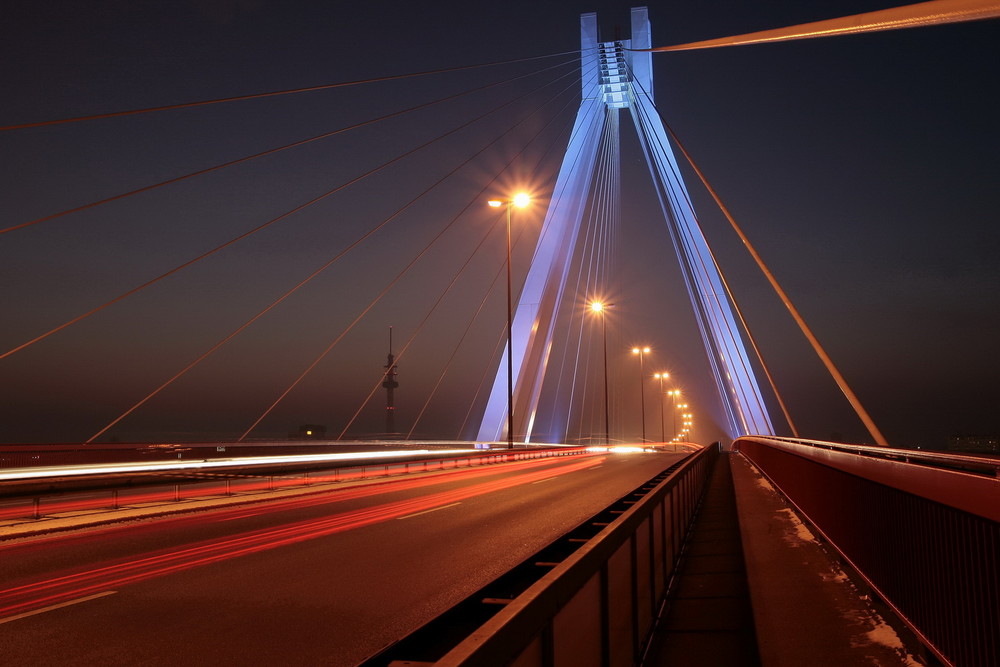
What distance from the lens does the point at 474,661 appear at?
2154 mm

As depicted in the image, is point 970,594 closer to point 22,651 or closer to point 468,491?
point 22,651

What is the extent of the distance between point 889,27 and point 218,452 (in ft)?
79.2

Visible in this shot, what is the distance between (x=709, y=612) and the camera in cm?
742

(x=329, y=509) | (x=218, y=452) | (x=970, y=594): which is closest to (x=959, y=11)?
(x=970, y=594)

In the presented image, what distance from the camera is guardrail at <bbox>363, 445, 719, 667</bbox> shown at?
240cm

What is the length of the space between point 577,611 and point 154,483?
47.2 feet

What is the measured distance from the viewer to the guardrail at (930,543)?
3908 millimetres

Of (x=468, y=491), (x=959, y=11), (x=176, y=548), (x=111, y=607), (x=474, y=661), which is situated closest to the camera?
(x=474, y=661)

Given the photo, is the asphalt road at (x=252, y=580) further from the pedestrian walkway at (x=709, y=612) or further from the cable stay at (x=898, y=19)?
the cable stay at (x=898, y=19)

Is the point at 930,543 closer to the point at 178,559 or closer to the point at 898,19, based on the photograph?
the point at 898,19

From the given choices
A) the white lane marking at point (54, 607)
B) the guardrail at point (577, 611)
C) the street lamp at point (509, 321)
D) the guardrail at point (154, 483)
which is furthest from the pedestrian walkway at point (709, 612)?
the street lamp at point (509, 321)

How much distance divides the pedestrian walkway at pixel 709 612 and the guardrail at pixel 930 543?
1.05 meters

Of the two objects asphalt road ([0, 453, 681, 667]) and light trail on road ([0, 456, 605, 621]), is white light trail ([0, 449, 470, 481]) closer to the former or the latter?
asphalt road ([0, 453, 681, 667])

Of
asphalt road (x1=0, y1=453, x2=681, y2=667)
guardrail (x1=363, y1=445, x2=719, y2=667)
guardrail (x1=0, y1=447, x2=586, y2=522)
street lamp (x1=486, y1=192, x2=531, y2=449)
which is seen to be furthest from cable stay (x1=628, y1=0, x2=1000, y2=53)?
street lamp (x1=486, y1=192, x2=531, y2=449)
